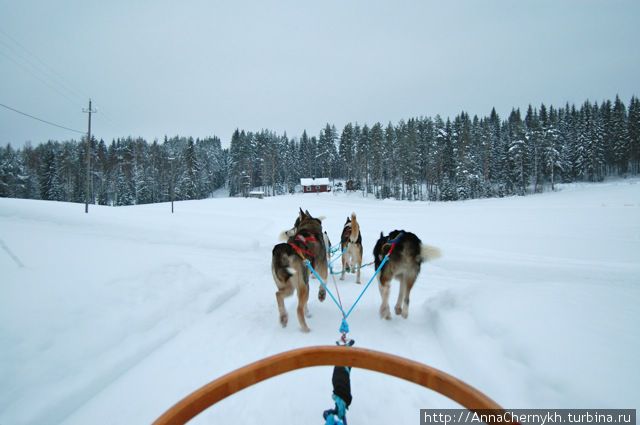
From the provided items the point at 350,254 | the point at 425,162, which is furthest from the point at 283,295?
the point at 425,162

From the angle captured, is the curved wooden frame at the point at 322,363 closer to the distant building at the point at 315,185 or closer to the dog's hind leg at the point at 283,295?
the dog's hind leg at the point at 283,295

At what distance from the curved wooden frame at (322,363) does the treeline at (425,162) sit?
54424 mm

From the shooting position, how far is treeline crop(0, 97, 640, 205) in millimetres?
52000

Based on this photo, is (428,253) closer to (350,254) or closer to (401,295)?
(401,295)

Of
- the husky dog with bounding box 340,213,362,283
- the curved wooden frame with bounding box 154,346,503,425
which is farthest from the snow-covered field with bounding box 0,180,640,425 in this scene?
the curved wooden frame with bounding box 154,346,503,425

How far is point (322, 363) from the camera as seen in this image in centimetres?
181

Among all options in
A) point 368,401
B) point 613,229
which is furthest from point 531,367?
point 613,229

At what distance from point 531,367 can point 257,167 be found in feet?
258

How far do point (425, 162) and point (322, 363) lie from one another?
205ft

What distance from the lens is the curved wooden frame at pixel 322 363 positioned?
4.59 feet

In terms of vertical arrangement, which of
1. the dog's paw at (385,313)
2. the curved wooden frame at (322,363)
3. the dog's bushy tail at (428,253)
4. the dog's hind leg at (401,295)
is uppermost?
the dog's bushy tail at (428,253)

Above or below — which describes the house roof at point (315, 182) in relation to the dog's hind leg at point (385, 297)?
above

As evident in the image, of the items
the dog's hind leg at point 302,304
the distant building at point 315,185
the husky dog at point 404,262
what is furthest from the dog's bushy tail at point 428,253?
the distant building at point 315,185

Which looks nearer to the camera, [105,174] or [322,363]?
[322,363]
